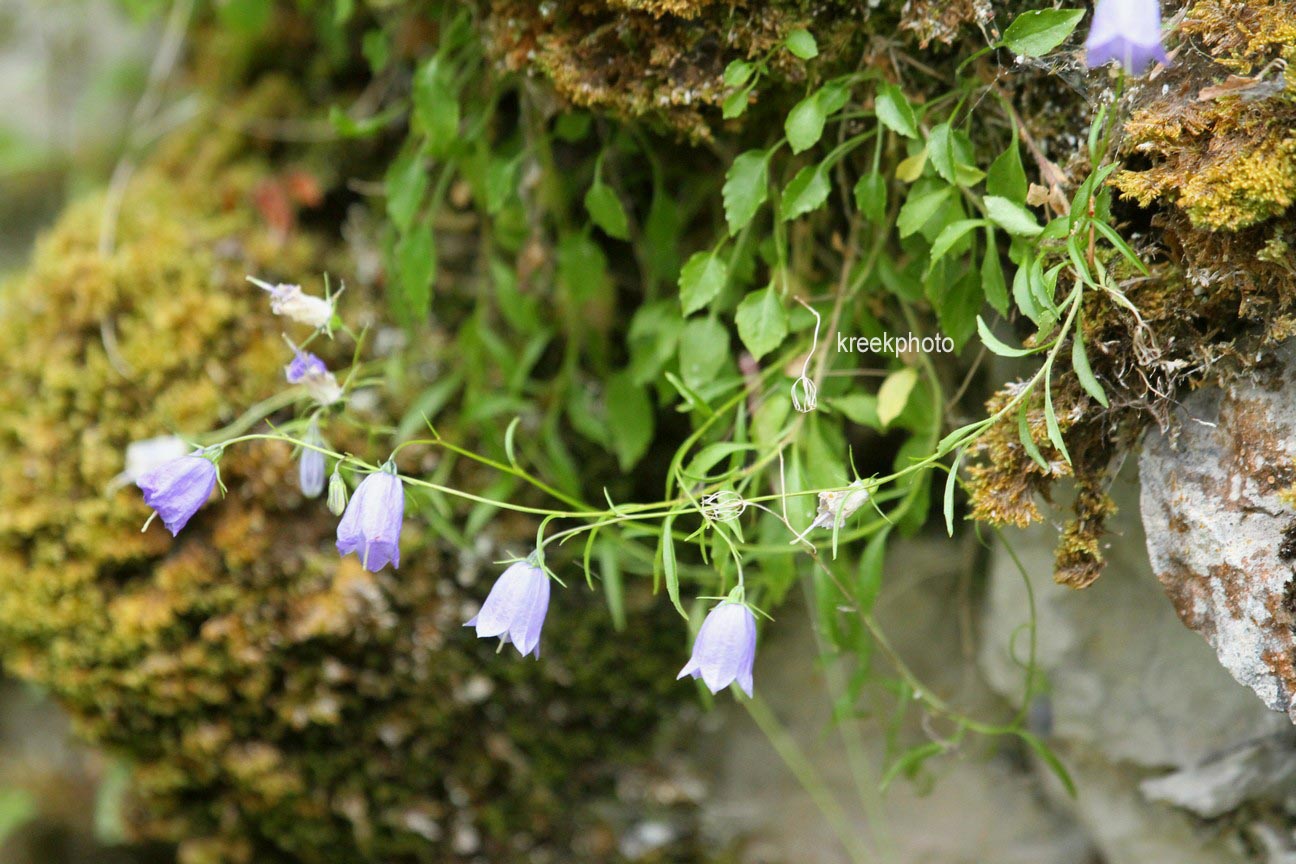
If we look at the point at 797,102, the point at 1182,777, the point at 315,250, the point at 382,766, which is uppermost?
the point at 797,102

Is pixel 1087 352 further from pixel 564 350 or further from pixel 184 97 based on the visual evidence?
pixel 184 97

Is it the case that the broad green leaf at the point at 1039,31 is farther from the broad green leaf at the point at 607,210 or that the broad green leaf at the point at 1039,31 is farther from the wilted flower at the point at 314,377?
the wilted flower at the point at 314,377

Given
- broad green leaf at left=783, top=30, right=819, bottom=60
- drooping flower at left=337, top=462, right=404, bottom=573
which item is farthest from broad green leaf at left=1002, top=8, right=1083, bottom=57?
drooping flower at left=337, top=462, right=404, bottom=573

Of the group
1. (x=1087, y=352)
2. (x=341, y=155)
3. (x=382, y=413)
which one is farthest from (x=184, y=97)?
(x=1087, y=352)

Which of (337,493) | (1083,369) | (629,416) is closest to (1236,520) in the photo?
(1083,369)

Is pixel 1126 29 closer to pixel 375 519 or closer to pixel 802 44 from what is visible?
pixel 802 44

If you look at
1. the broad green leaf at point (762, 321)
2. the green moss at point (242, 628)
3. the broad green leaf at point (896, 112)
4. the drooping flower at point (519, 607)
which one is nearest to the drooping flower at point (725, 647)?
the drooping flower at point (519, 607)
